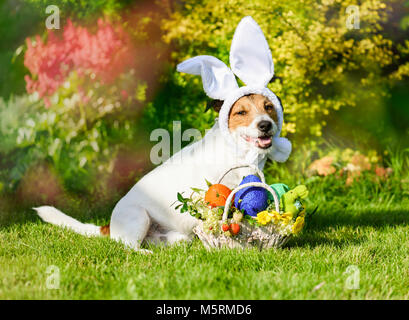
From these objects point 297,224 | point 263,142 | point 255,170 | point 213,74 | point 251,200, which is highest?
point 213,74

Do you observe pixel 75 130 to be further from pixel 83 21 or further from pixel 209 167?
→ pixel 209 167

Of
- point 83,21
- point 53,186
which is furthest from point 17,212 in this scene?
point 83,21

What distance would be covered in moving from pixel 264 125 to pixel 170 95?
7.48ft

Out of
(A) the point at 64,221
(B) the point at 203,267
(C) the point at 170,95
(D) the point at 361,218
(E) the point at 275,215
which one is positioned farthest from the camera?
(C) the point at 170,95

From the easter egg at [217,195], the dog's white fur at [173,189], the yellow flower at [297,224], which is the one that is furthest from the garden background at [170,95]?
the easter egg at [217,195]

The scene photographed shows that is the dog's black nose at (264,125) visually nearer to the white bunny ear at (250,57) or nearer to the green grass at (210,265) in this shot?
the white bunny ear at (250,57)

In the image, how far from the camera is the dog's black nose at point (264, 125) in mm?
2961

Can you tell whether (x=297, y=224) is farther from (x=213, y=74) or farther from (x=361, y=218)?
(x=361, y=218)

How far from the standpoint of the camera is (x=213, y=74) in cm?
311

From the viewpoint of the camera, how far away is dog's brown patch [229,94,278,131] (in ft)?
9.92

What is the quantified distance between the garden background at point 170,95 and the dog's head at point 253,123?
4.55 ft

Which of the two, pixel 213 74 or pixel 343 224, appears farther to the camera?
pixel 343 224

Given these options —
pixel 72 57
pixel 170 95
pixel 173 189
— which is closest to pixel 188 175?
pixel 173 189

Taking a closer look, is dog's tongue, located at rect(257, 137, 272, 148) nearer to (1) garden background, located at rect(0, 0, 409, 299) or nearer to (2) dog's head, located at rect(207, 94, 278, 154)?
(2) dog's head, located at rect(207, 94, 278, 154)
